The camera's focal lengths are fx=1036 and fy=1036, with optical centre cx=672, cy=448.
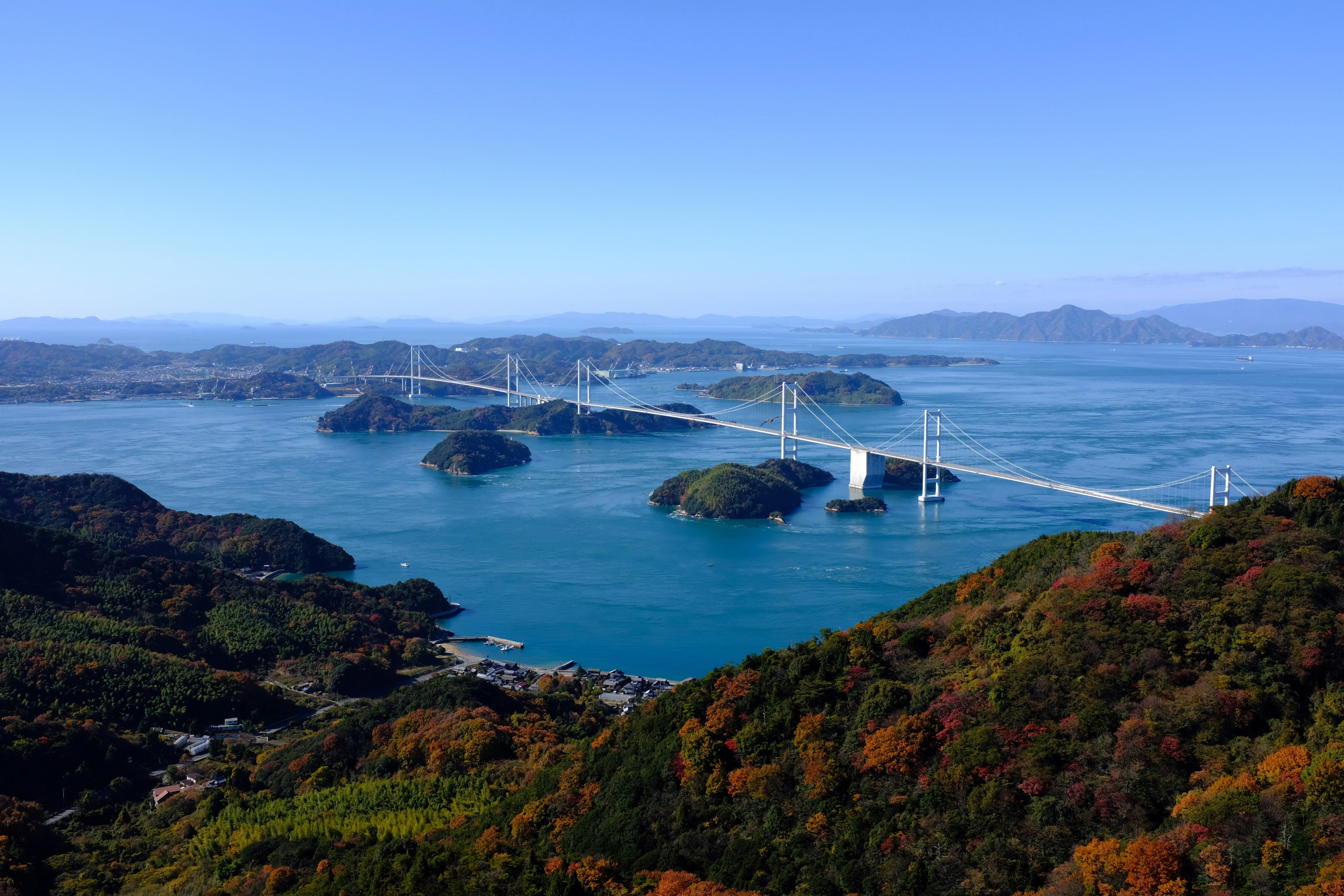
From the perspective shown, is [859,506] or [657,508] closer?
[859,506]

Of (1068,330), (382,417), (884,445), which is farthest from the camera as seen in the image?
(1068,330)

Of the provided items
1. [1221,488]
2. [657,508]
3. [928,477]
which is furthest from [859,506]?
[1221,488]

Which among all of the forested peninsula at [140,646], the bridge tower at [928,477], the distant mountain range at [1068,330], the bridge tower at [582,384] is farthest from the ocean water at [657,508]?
the distant mountain range at [1068,330]

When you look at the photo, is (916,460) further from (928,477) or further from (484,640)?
(484,640)

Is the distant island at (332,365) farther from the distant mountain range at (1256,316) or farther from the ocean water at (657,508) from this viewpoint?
the distant mountain range at (1256,316)

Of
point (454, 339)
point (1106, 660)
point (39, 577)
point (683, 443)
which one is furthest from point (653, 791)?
point (454, 339)

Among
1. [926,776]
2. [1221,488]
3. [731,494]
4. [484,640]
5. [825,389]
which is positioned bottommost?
[484,640]

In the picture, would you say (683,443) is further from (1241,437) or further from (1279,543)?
(1279,543)
